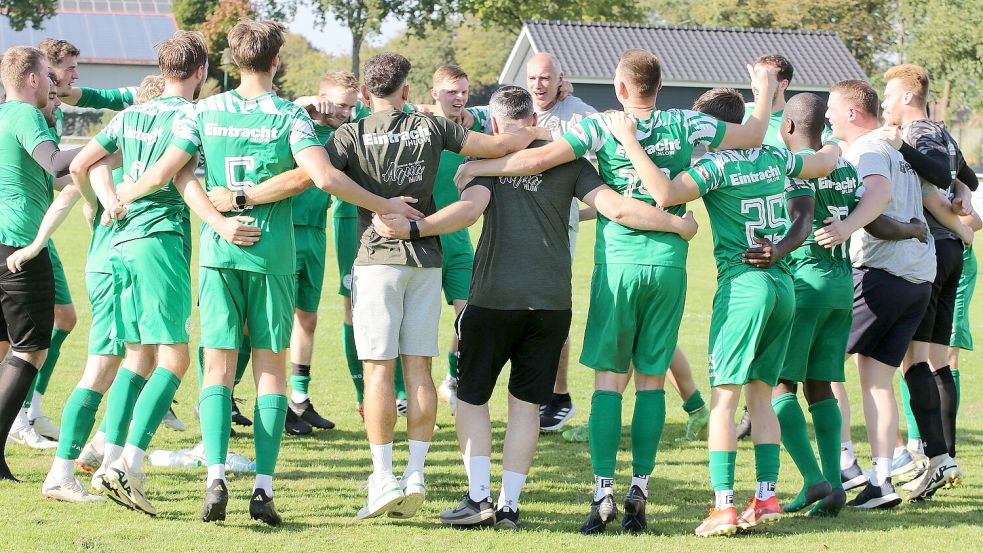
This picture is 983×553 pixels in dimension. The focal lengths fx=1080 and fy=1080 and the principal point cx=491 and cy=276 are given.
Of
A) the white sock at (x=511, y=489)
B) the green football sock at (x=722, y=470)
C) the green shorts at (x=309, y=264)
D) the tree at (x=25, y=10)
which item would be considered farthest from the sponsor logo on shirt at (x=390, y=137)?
the tree at (x=25, y=10)

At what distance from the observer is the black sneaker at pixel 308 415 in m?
7.93

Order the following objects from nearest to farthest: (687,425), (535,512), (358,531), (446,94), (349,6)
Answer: (358,531), (535,512), (446,94), (687,425), (349,6)

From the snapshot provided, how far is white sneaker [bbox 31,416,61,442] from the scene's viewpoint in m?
7.36

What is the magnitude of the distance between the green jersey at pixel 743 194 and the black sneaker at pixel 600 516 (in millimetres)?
1306

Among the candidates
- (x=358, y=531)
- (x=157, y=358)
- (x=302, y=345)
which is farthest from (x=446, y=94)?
(x=358, y=531)

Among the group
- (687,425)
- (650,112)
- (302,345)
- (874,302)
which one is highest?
(650,112)

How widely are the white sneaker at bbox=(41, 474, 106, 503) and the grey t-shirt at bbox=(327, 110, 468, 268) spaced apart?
6.38 feet

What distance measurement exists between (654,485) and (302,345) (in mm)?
2909

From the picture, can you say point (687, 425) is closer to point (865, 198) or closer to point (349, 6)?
point (865, 198)

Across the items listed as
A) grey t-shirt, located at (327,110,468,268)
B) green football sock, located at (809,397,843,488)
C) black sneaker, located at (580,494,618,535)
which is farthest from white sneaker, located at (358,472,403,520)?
green football sock, located at (809,397,843,488)

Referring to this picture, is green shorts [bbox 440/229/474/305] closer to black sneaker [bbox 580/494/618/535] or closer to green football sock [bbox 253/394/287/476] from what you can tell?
green football sock [bbox 253/394/287/476]

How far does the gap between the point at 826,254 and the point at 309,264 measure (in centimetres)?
366

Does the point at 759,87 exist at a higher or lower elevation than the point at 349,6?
lower

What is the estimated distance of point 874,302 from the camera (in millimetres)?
6352
